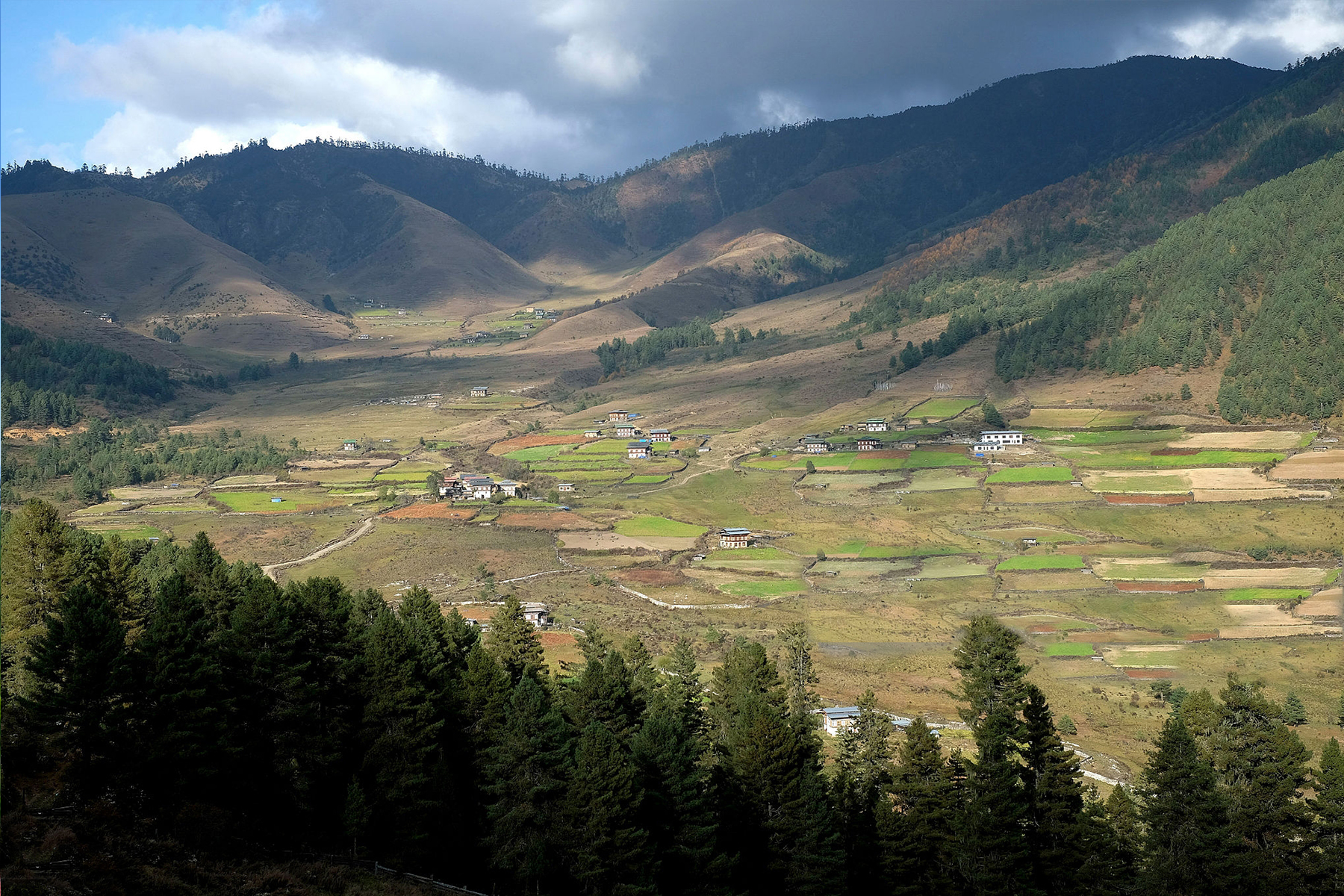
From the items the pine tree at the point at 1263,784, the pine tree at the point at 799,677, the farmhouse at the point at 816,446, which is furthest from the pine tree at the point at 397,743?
the farmhouse at the point at 816,446

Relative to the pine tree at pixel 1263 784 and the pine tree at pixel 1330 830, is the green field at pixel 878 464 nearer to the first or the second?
the pine tree at pixel 1263 784

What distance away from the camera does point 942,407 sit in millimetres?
156500

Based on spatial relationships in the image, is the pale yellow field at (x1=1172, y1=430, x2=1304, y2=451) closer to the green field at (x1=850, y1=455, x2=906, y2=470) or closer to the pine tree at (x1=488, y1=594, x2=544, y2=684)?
the green field at (x1=850, y1=455, x2=906, y2=470)

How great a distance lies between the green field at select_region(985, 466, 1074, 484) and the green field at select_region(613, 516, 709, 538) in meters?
31.7

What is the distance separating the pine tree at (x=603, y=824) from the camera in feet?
124

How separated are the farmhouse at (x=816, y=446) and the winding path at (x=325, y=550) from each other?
2146 inches

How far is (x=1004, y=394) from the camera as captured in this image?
157 metres

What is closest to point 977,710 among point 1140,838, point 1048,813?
point 1048,813

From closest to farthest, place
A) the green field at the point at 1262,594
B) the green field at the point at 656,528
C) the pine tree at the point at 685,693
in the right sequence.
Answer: the pine tree at the point at 685,693 < the green field at the point at 1262,594 < the green field at the point at 656,528

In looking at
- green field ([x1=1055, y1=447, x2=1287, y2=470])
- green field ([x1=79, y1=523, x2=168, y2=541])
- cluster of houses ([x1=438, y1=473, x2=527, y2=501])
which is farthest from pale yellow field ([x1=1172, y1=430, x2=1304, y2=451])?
green field ([x1=79, y1=523, x2=168, y2=541])

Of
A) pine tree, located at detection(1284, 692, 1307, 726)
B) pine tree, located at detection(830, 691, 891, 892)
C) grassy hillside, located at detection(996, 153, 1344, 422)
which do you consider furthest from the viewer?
grassy hillside, located at detection(996, 153, 1344, 422)

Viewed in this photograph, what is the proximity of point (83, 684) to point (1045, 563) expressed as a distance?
256 feet

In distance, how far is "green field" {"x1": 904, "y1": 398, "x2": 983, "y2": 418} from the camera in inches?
6029

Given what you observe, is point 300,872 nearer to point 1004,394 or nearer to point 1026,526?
point 1026,526
